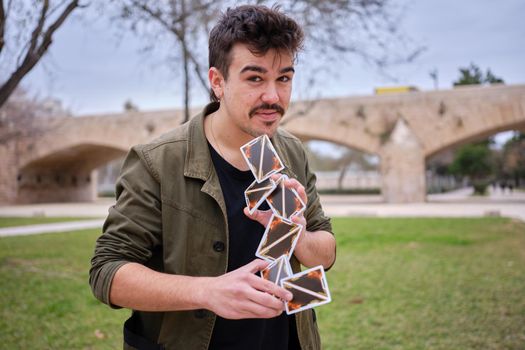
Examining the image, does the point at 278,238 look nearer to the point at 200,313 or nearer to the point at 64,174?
the point at 200,313

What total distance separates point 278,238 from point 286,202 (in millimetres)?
108

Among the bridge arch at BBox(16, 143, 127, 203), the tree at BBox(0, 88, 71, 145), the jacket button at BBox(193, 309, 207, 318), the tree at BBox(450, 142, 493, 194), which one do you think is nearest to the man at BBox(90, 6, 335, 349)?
the jacket button at BBox(193, 309, 207, 318)

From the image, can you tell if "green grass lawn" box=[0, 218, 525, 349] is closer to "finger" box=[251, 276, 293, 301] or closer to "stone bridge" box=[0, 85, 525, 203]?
"finger" box=[251, 276, 293, 301]

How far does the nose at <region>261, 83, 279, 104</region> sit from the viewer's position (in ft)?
4.96

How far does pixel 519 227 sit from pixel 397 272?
5.46 m

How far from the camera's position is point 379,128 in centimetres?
2108

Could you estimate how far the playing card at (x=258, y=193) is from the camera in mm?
1411

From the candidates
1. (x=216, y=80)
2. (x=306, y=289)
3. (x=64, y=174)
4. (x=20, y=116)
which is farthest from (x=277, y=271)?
(x=64, y=174)

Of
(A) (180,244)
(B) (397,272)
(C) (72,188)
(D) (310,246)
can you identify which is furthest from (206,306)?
(C) (72,188)

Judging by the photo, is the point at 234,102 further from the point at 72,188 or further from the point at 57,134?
the point at 72,188

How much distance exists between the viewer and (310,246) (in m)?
1.58

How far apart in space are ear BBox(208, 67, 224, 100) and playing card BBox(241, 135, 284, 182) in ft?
0.87

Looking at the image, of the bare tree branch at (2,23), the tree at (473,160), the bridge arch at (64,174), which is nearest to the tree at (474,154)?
the tree at (473,160)

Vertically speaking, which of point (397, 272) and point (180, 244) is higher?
point (180, 244)
